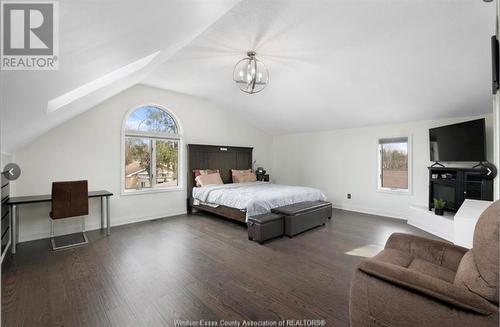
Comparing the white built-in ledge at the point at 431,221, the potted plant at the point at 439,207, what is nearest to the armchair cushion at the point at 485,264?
the white built-in ledge at the point at 431,221

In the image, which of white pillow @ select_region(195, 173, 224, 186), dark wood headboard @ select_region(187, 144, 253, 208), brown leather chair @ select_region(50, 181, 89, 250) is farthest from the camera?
dark wood headboard @ select_region(187, 144, 253, 208)

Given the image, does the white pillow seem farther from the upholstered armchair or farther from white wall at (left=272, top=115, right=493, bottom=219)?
the upholstered armchair

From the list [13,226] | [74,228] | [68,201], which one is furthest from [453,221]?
[13,226]

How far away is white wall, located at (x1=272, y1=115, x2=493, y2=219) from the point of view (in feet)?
15.3

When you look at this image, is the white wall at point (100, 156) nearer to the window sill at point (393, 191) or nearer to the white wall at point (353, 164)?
the white wall at point (353, 164)

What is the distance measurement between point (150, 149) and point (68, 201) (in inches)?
76.5

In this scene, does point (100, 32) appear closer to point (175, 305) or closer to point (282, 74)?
point (175, 305)

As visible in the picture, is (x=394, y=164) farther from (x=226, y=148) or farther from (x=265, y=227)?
(x=226, y=148)

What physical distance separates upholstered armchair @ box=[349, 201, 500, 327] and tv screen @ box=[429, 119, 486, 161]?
10.9 ft

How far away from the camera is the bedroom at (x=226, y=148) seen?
1759 mm

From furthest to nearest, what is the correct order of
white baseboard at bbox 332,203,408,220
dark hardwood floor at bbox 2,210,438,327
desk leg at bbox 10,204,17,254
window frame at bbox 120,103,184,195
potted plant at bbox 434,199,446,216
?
white baseboard at bbox 332,203,408,220, window frame at bbox 120,103,184,195, potted plant at bbox 434,199,446,216, desk leg at bbox 10,204,17,254, dark hardwood floor at bbox 2,210,438,327

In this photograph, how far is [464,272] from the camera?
1.28 meters

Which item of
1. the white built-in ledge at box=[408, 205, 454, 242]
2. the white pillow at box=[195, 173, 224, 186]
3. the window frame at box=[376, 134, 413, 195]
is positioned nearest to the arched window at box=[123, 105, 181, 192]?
the white pillow at box=[195, 173, 224, 186]

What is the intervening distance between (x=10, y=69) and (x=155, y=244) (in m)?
2.90
